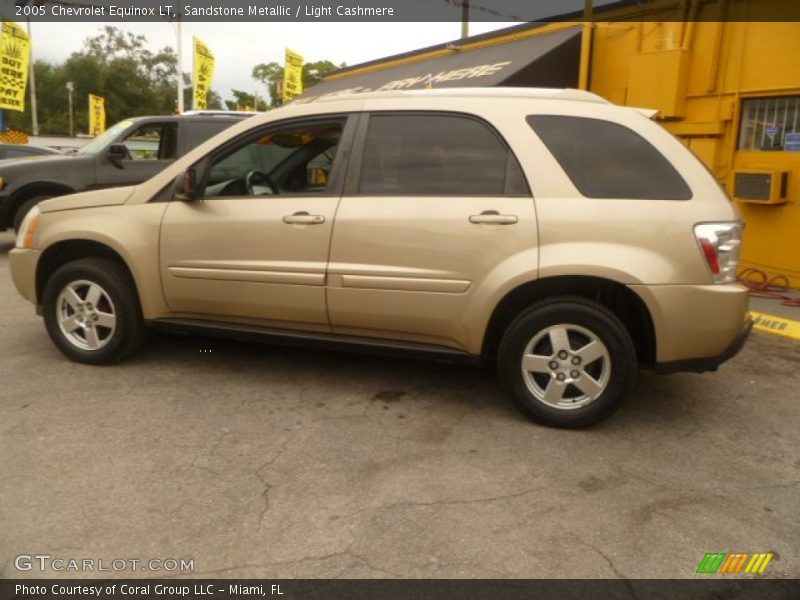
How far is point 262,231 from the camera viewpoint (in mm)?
4000

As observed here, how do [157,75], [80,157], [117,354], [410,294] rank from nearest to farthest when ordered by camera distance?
[410,294]
[117,354]
[80,157]
[157,75]

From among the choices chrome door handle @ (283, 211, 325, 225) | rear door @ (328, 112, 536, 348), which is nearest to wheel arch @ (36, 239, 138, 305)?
chrome door handle @ (283, 211, 325, 225)

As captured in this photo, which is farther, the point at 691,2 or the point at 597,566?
the point at 691,2

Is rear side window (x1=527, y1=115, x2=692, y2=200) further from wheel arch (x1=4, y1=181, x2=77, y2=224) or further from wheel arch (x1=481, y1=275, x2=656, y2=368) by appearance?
wheel arch (x1=4, y1=181, x2=77, y2=224)

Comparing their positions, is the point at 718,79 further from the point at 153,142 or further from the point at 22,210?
the point at 22,210

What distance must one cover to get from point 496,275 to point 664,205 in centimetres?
93

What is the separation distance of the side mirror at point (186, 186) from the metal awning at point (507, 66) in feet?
18.3

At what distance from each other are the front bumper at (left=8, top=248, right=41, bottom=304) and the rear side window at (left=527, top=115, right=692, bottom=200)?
344cm

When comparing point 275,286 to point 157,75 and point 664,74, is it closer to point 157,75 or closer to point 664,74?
point 664,74

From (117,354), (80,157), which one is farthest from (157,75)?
(117,354)

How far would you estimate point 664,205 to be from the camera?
342cm

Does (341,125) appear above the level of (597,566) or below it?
above

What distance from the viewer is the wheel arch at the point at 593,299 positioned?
3.52m

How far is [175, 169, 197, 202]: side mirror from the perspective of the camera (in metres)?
4.10
